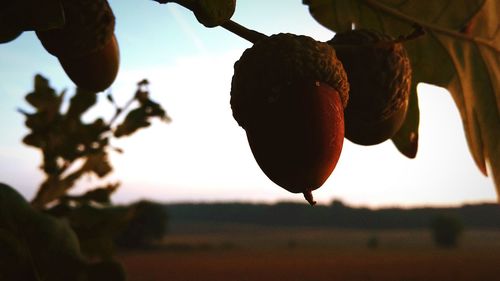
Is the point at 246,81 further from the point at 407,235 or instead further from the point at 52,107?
the point at 407,235

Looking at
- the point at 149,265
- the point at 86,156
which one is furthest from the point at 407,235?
the point at 86,156

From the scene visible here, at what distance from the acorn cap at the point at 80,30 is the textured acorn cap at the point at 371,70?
481 mm

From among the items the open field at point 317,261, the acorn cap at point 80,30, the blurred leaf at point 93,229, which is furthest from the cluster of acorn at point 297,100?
the open field at point 317,261

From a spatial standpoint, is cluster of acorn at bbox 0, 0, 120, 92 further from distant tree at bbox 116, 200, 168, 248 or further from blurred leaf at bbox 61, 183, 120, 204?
distant tree at bbox 116, 200, 168, 248

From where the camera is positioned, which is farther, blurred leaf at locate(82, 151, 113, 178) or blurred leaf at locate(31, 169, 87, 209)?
blurred leaf at locate(82, 151, 113, 178)

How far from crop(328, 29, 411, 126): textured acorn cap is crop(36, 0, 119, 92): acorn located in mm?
488

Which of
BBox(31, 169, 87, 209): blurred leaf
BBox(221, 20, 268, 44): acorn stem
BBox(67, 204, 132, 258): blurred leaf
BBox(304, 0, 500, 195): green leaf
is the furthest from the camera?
BBox(31, 169, 87, 209): blurred leaf

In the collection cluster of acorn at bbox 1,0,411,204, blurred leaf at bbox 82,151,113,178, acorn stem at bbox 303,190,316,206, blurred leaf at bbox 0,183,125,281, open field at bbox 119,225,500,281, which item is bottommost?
open field at bbox 119,225,500,281

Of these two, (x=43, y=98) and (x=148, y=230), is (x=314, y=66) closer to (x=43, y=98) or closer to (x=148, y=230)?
(x=43, y=98)

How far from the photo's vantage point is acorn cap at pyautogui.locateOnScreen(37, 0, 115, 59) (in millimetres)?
1038

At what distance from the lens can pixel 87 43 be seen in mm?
1140

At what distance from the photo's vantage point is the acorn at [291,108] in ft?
3.26

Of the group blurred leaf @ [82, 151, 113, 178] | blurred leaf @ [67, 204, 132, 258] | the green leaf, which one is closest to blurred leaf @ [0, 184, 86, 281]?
the green leaf

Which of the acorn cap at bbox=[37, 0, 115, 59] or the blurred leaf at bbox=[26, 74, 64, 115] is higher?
the blurred leaf at bbox=[26, 74, 64, 115]
